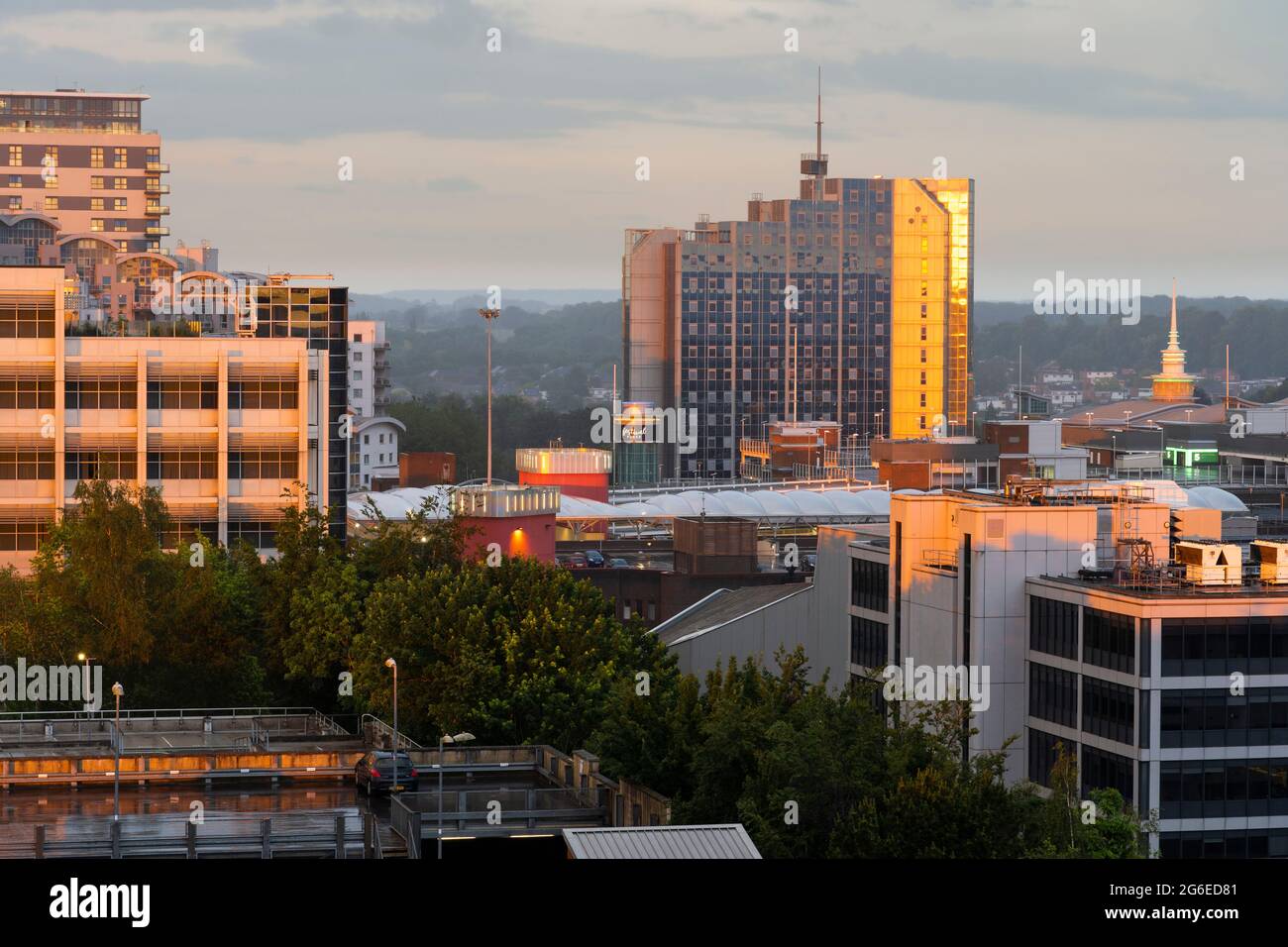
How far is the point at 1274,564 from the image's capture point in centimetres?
4488

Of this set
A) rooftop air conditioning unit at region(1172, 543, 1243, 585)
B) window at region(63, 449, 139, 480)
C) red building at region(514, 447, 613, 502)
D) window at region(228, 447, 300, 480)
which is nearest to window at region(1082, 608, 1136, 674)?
rooftop air conditioning unit at region(1172, 543, 1243, 585)

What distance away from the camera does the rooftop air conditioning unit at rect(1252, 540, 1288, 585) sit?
44594mm

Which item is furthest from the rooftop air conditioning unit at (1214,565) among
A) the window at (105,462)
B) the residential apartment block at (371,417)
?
the residential apartment block at (371,417)

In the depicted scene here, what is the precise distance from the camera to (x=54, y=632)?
48.3m

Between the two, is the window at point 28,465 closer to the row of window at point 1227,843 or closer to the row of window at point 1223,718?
the row of window at point 1223,718

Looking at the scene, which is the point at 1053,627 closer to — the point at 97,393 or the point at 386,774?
the point at 386,774

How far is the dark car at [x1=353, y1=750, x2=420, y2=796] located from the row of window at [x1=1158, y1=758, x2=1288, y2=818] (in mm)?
16409

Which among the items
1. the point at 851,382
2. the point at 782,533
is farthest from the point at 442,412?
the point at 782,533

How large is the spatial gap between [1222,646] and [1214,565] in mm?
2617

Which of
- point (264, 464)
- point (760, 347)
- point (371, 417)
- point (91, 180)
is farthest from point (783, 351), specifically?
point (264, 464)
